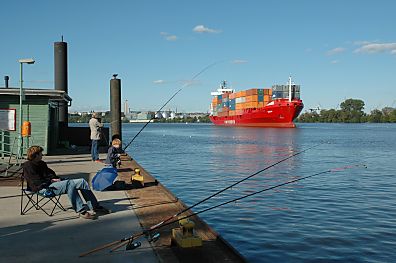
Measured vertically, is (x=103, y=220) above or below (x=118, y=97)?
below

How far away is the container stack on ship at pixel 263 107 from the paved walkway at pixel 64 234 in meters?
79.2

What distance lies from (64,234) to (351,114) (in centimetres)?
18111

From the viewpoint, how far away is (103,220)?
260 inches

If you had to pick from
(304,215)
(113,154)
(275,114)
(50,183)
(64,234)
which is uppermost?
(275,114)

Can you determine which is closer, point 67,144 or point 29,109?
point 29,109

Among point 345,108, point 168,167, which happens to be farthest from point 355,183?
point 345,108

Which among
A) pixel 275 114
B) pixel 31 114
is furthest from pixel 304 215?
pixel 275 114

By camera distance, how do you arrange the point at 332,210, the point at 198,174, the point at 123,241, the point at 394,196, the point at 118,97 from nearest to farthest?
the point at 123,241 < the point at 332,210 < the point at 394,196 < the point at 198,174 < the point at 118,97

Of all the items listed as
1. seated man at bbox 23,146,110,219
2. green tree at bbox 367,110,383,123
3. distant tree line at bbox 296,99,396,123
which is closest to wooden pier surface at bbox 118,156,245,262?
seated man at bbox 23,146,110,219

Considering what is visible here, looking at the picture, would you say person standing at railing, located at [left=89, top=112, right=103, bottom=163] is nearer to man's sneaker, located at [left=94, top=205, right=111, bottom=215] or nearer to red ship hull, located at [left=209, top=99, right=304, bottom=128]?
man's sneaker, located at [left=94, top=205, right=111, bottom=215]

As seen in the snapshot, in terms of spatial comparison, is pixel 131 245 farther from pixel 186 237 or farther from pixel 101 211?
pixel 101 211

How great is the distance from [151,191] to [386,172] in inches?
577

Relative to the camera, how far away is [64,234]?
5.77 meters

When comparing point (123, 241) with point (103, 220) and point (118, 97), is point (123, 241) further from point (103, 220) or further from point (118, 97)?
point (118, 97)
